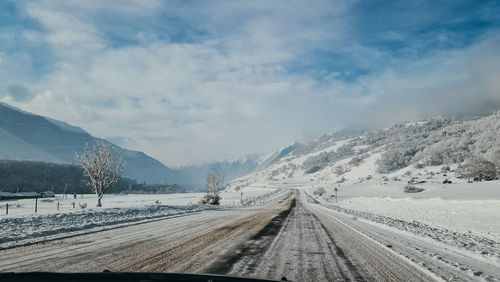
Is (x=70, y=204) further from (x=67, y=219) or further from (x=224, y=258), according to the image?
(x=224, y=258)

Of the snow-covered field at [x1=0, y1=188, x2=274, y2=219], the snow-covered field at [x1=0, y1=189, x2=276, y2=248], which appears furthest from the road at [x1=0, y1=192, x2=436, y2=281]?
the snow-covered field at [x1=0, y1=188, x2=274, y2=219]

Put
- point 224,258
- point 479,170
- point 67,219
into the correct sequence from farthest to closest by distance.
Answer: point 479,170, point 67,219, point 224,258

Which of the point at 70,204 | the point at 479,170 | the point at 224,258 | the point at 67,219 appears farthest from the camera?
the point at 479,170

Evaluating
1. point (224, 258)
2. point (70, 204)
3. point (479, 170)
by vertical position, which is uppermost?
point (479, 170)

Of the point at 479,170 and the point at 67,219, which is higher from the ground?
the point at 479,170

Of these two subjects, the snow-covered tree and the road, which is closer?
the road

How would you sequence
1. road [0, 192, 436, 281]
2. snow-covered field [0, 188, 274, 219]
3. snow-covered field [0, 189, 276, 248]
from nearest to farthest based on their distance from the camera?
road [0, 192, 436, 281], snow-covered field [0, 189, 276, 248], snow-covered field [0, 188, 274, 219]

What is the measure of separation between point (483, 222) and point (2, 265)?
24613 millimetres

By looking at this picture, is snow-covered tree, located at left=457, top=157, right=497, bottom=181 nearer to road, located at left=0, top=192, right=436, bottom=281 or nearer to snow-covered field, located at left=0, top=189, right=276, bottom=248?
snow-covered field, located at left=0, top=189, right=276, bottom=248

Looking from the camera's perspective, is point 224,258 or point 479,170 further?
point 479,170

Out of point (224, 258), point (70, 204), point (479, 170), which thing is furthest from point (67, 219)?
point (479, 170)

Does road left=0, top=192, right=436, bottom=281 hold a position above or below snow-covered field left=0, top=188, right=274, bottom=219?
above

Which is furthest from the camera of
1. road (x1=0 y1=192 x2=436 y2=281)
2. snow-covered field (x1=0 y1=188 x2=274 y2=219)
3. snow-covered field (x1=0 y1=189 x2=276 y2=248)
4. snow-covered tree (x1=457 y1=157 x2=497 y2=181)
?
snow-covered tree (x1=457 y1=157 x2=497 y2=181)

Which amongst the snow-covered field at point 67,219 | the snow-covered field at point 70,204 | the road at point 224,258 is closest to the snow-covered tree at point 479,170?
the snow-covered field at point 70,204
